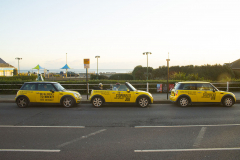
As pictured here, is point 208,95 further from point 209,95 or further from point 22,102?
point 22,102

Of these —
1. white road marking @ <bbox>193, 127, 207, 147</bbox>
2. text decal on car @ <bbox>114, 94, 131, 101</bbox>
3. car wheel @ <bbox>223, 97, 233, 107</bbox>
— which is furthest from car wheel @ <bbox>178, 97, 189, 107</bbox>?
white road marking @ <bbox>193, 127, 207, 147</bbox>

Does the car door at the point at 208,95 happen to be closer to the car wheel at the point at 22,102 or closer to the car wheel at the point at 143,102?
the car wheel at the point at 143,102

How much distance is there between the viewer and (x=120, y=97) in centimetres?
1146

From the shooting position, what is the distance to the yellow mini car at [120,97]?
1146 cm

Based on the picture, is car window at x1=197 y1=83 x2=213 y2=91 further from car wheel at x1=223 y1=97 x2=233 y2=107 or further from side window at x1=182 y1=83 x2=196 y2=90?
car wheel at x1=223 y1=97 x2=233 y2=107

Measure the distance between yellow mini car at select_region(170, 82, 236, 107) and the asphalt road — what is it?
2.96 meters

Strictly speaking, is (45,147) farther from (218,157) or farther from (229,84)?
(229,84)

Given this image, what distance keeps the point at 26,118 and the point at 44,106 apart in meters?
3.41

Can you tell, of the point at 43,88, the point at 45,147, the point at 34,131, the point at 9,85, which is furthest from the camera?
the point at 9,85

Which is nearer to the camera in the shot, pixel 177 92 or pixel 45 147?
pixel 45 147

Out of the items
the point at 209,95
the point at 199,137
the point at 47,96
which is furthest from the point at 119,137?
the point at 209,95

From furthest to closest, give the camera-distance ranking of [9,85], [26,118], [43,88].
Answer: [9,85], [43,88], [26,118]

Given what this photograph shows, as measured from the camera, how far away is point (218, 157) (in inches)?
175

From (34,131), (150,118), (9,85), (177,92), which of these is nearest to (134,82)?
(177,92)
